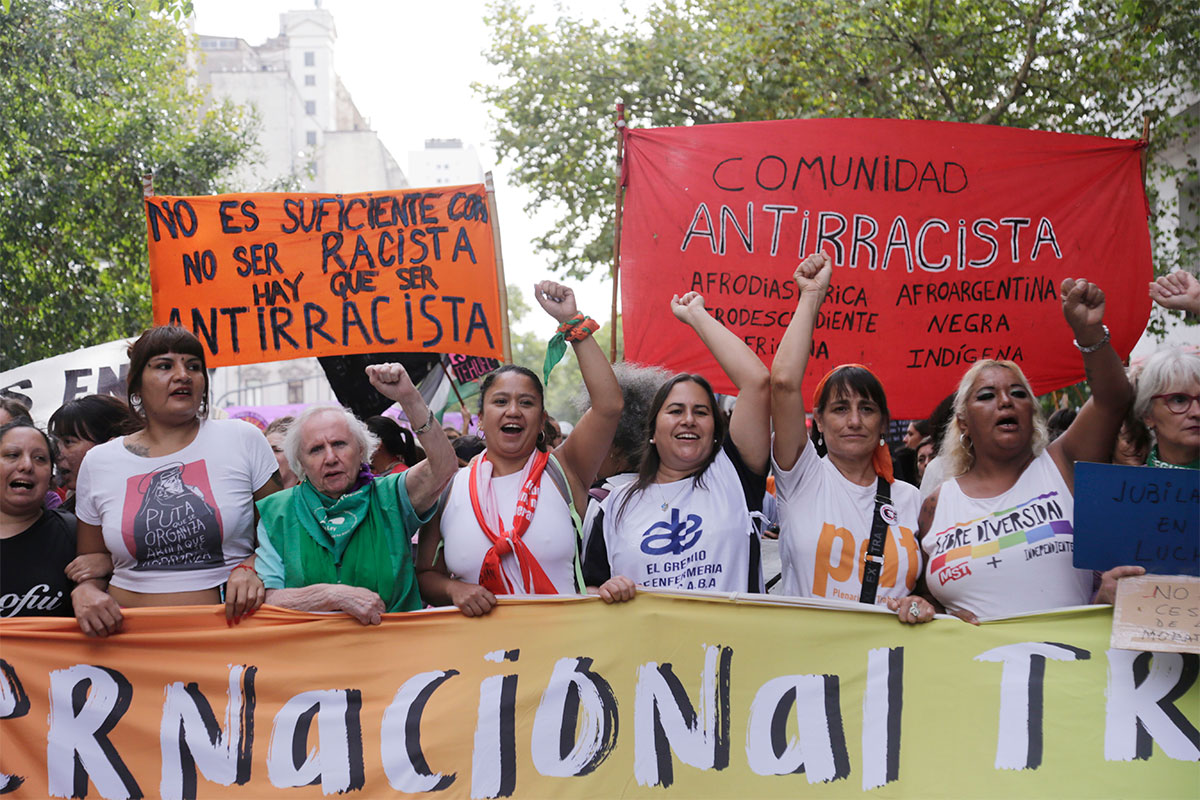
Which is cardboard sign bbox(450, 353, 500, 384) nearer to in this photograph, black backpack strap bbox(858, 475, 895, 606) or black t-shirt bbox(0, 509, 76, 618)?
black t-shirt bbox(0, 509, 76, 618)

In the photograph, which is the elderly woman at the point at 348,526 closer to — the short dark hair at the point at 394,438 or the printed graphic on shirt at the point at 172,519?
the printed graphic on shirt at the point at 172,519

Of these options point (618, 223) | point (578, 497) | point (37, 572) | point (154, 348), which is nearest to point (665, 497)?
point (578, 497)

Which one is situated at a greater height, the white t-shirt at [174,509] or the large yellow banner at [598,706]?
the white t-shirt at [174,509]

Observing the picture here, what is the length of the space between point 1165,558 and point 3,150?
12.3 metres

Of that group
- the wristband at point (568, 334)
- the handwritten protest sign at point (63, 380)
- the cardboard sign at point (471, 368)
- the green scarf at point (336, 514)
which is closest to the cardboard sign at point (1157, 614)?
the wristband at point (568, 334)

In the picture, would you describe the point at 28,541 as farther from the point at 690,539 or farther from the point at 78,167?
the point at 78,167

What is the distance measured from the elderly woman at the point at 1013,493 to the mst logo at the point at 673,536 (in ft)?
2.09

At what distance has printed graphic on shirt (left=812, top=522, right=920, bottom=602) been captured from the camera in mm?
3258

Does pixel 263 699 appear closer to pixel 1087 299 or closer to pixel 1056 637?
pixel 1056 637

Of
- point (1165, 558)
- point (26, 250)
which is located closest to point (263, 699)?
point (1165, 558)

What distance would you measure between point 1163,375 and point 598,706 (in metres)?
2.01

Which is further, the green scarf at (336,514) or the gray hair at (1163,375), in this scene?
the green scarf at (336,514)

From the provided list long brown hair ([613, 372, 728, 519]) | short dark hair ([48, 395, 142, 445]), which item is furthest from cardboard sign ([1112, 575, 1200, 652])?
short dark hair ([48, 395, 142, 445])

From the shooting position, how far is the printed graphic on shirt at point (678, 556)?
3336mm
